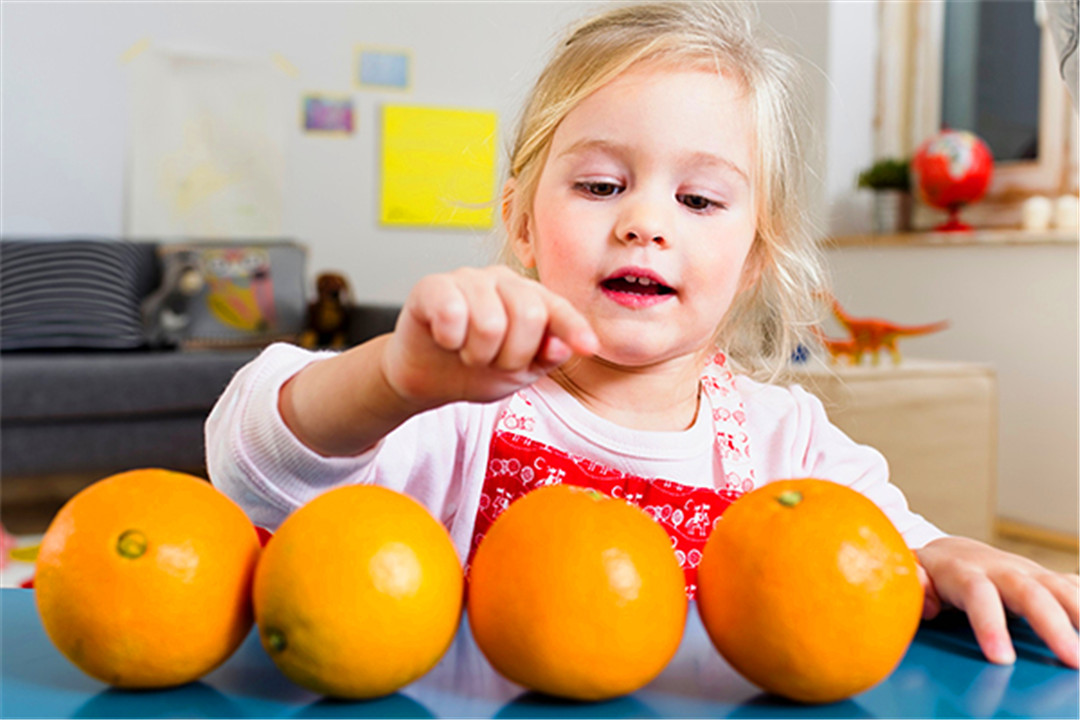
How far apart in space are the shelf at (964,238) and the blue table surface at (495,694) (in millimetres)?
2814

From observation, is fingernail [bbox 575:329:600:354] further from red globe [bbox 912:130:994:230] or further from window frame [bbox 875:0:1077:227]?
window frame [bbox 875:0:1077:227]

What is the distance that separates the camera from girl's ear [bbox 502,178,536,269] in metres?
1.00

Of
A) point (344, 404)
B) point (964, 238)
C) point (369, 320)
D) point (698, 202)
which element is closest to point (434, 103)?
point (369, 320)

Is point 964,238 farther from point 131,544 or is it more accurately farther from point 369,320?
point 131,544

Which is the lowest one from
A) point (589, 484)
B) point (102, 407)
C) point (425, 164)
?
point (102, 407)

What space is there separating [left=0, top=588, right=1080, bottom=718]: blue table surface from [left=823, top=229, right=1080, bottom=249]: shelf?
281 cm

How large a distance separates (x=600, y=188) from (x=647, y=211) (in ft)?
0.20

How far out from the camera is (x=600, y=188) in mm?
802

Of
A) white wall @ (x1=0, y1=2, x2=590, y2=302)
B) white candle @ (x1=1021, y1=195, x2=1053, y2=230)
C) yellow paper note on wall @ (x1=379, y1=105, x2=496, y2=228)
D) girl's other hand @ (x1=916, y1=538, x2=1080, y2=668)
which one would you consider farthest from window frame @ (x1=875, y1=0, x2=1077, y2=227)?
girl's other hand @ (x1=916, y1=538, x2=1080, y2=668)

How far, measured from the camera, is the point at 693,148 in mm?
801

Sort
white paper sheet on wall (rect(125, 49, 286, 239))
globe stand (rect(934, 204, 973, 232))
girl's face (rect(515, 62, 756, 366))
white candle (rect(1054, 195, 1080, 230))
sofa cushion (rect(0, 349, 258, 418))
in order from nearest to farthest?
1. girl's face (rect(515, 62, 756, 366))
2. sofa cushion (rect(0, 349, 258, 418))
3. white candle (rect(1054, 195, 1080, 230))
4. globe stand (rect(934, 204, 973, 232))
5. white paper sheet on wall (rect(125, 49, 286, 239))

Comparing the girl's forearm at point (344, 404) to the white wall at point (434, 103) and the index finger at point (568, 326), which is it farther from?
the white wall at point (434, 103)

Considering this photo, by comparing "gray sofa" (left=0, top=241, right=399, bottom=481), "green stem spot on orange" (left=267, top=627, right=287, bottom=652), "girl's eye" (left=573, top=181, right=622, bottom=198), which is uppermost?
"girl's eye" (left=573, top=181, right=622, bottom=198)

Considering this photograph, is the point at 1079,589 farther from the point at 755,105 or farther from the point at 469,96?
the point at 469,96
